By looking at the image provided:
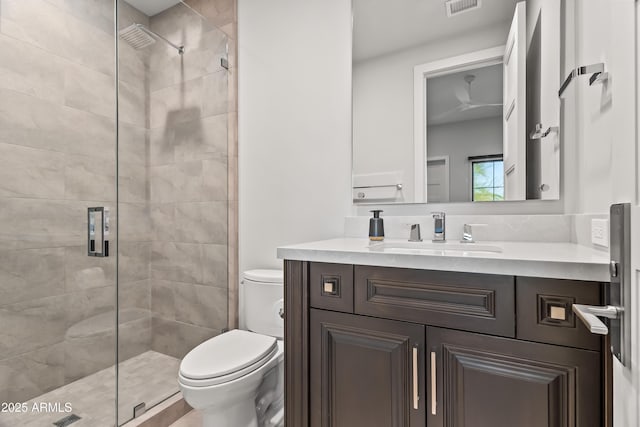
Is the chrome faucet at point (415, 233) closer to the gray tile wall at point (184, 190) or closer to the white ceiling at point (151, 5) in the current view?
the gray tile wall at point (184, 190)

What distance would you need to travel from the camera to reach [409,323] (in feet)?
3.09

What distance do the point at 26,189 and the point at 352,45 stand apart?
1792mm

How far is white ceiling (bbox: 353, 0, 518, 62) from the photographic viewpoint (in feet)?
4.56

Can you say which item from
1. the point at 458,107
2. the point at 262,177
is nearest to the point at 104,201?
the point at 262,177

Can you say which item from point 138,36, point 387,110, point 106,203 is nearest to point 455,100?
point 387,110

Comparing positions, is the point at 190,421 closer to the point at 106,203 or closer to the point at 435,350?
the point at 106,203

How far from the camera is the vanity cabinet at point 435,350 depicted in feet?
2.48

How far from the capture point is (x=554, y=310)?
30.2 inches

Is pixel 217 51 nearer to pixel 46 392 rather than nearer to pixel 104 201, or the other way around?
pixel 104 201

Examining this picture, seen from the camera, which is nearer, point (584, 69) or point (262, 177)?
point (584, 69)

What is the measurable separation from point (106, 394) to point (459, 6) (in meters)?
2.51

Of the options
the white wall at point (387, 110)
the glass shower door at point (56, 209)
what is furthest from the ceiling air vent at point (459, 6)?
the glass shower door at point (56, 209)

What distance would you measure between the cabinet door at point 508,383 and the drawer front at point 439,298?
0.04 m

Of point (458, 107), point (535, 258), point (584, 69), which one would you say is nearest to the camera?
point (535, 258)
